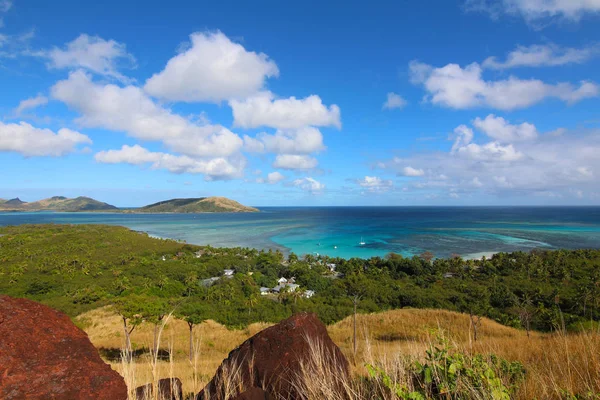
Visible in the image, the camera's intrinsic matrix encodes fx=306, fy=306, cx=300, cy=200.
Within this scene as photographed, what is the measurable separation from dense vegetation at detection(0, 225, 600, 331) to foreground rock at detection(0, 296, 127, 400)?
691 inches

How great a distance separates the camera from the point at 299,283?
53094 millimetres

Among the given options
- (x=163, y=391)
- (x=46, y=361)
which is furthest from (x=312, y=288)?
(x=46, y=361)

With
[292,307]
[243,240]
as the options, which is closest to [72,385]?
[292,307]

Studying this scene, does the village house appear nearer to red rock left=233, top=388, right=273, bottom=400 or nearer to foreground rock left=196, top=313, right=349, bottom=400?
foreground rock left=196, top=313, right=349, bottom=400

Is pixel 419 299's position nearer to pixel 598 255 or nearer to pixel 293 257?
pixel 293 257

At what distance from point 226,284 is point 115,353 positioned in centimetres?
2658

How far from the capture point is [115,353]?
20.4 meters

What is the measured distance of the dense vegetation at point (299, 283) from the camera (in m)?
35.6

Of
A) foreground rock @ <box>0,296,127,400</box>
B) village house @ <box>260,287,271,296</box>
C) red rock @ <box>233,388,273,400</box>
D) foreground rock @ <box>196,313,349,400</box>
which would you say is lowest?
village house @ <box>260,287,271,296</box>

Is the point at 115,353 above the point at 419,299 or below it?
above

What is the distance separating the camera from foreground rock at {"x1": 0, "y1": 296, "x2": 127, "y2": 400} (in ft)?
9.09

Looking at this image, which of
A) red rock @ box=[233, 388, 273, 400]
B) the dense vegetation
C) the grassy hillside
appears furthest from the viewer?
the dense vegetation

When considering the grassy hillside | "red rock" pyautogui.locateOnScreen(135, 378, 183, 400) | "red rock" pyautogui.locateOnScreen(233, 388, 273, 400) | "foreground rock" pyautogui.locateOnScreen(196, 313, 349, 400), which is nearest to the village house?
the grassy hillside

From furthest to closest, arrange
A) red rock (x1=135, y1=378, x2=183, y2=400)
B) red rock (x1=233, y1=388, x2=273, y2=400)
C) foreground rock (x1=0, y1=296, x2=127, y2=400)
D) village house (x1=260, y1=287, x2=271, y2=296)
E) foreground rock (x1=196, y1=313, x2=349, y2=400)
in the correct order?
village house (x1=260, y1=287, x2=271, y2=296) → foreground rock (x1=196, y1=313, x2=349, y2=400) → red rock (x1=233, y1=388, x2=273, y2=400) → red rock (x1=135, y1=378, x2=183, y2=400) → foreground rock (x1=0, y1=296, x2=127, y2=400)
